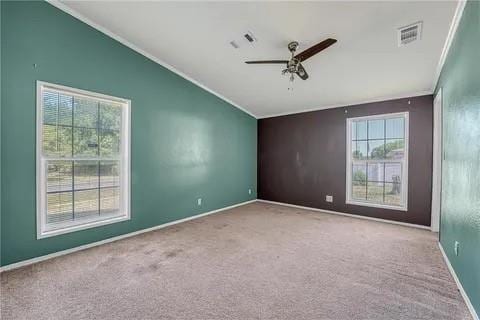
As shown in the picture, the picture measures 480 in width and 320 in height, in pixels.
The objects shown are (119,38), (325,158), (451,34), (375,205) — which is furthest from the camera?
(325,158)

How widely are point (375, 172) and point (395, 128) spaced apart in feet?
2.99

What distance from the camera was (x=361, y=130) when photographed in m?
4.69

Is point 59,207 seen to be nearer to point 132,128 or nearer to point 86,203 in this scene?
point 86,203

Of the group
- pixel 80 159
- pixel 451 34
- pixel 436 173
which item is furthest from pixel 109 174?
pixel 436 173

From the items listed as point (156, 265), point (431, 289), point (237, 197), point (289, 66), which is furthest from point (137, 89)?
point (431, 289)

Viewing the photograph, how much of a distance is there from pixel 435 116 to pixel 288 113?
2834 millimetres

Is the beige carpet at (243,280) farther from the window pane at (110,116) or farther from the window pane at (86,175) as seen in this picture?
the window pane at (110,116)

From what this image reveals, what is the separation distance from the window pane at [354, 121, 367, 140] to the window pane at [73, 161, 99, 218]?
15.8ft

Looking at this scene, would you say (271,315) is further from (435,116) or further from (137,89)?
(435,116)

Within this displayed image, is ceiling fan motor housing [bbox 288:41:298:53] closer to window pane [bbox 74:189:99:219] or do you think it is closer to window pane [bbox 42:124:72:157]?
window pane [bbox 42:124:72:157]

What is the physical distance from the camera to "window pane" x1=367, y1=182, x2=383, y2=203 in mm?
4457

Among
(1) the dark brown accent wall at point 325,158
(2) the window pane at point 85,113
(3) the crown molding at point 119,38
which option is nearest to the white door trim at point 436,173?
(1) the dark brown accent wall at point 325,158

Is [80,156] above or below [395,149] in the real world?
below

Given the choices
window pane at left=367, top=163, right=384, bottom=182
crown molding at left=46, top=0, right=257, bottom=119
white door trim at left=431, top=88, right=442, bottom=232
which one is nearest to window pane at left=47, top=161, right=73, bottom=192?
crown molding at left=46, top=0, right=257, bottom=119
